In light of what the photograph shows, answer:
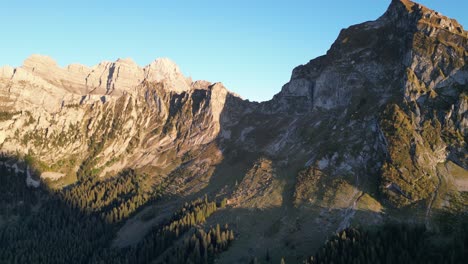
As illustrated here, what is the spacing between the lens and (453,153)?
15388 centimetres

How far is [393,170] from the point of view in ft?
497

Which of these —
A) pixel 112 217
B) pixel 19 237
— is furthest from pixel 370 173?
pixel 19 237

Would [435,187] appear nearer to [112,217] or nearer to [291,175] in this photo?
[291,175]

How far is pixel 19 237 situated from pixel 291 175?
139378 millimetres

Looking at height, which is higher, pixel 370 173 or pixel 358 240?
pixel 370 173

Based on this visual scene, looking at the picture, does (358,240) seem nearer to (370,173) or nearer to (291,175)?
(370,173)

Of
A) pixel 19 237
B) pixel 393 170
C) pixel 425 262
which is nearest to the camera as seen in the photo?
pixel 425 262

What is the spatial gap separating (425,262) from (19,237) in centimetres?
18191

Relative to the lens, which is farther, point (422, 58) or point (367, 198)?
point (422, 58)

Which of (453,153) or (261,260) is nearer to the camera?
(261,260)

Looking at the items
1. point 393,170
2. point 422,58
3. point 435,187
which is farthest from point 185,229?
point 422,58

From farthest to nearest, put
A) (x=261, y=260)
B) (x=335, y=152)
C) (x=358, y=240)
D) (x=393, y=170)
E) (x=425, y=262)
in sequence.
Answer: (x=335, y=152)
(x=393, y=170)
(x=261, y=260)
(x=358, y=240)
(x=425, y=262)

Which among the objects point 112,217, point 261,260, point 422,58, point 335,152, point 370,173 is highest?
point 422,58

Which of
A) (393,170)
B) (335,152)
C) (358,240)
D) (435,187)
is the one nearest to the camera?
(358,240)
